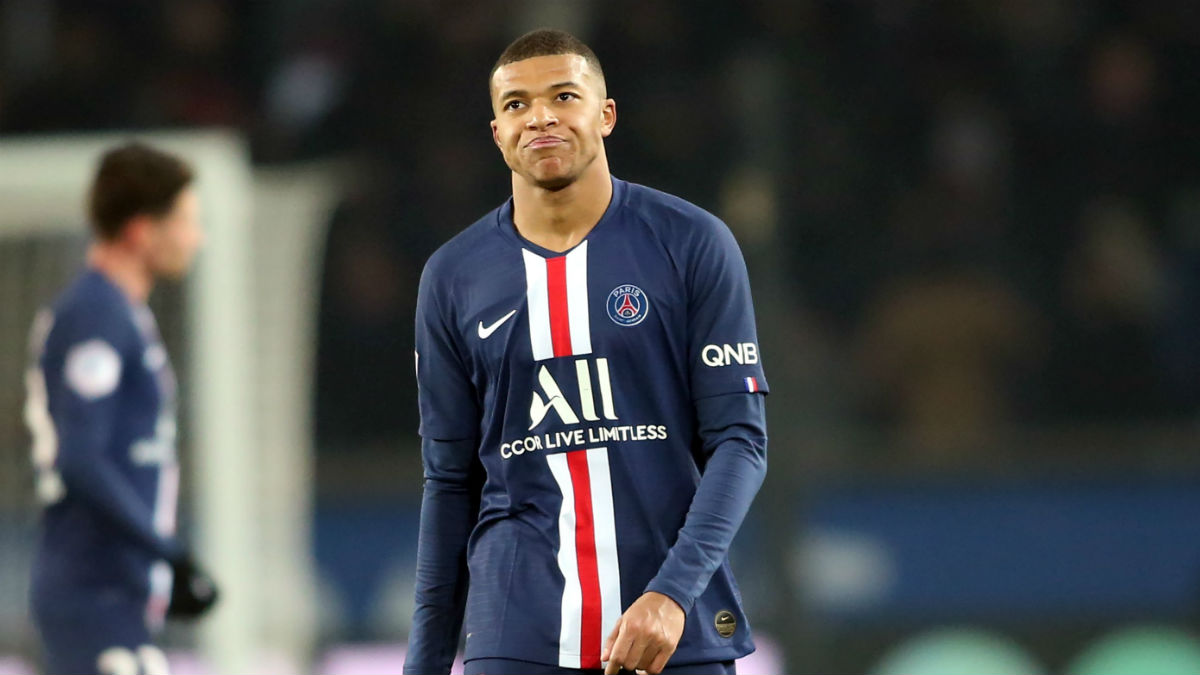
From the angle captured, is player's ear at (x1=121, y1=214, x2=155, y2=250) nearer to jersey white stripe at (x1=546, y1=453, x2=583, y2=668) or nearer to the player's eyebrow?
the player's eyebrow

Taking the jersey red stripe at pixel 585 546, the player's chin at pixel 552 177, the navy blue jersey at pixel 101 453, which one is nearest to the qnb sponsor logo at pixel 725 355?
the jersey red stripe at pixel 585 546

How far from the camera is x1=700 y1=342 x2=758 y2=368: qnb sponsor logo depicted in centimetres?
266

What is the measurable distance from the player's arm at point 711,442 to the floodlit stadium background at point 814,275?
4.42 metres

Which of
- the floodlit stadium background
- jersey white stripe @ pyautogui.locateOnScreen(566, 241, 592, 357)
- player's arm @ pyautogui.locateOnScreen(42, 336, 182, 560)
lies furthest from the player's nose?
the floodlit stadium background

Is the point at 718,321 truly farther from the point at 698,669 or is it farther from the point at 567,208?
the point at 698,669

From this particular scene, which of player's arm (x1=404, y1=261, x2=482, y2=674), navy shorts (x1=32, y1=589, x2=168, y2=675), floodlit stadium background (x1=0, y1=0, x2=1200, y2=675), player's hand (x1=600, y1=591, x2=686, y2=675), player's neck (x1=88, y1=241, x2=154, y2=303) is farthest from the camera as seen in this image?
floodlit stadium background (x1=0, y1=0, x2=1200, y2=675)

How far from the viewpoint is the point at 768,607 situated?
738 centimetres

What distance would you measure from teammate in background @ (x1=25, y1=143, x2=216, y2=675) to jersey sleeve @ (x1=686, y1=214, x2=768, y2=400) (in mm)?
1890

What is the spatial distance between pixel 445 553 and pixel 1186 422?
240 inches

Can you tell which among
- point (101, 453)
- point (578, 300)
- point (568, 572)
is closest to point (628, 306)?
point (578, 300)

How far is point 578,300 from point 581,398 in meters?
0.16

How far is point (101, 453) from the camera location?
13.4 feet

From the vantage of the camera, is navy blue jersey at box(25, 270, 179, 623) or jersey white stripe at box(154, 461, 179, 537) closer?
navy blue jersey at box(25, 270, 179, 623)

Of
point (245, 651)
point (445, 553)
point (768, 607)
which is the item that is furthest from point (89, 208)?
point (768, 607)
